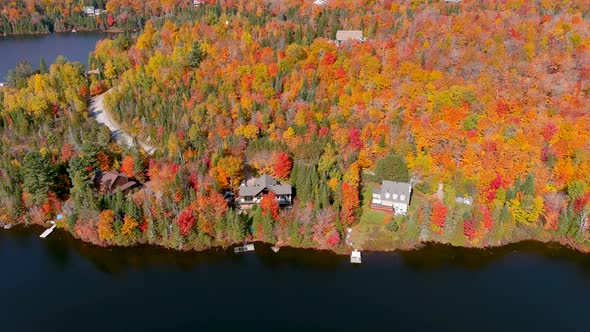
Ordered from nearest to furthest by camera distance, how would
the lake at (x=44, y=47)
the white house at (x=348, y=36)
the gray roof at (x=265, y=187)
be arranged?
the gray roof at (x=265, y=187) < the white house at (x=348, y=36) < the lake at (x=44, y=47)

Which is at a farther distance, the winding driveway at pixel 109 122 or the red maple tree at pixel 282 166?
the winding driveway at pixel 109 122

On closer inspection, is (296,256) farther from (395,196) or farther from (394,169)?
(394,169)

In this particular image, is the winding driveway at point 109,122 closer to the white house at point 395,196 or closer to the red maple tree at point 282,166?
the red maple tree at point 282,166

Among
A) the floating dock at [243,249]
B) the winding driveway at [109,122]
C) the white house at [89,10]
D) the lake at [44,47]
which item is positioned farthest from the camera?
the white house at [89,10]

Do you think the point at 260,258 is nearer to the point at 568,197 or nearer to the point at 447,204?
the point at 447,204

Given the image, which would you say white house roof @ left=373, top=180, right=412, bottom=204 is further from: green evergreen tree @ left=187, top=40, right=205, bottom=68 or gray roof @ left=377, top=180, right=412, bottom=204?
green evergreen tree @ left=187, top=40, right=205, bottom=68

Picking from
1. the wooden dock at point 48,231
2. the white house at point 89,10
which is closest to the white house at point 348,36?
the wooden dock at point 48,231

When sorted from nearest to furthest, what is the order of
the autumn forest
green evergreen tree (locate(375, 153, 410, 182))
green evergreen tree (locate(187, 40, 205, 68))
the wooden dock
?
1. the autumn forest
2. the wooden dock
3. green evergreen tree (locate(375, 153, 410, 182))
4. green evergreen tree (locate(187, 40, 205, 68))

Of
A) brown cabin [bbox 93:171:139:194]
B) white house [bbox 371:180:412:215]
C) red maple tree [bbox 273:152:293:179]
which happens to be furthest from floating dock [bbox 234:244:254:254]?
brown cabin [bbox 93:171:139:194]
